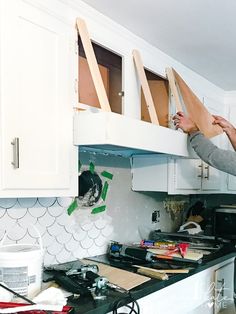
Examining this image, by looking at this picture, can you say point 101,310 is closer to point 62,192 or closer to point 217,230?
point 62,192

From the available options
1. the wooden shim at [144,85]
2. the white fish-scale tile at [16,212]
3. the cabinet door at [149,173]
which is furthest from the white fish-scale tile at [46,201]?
the cabinet door at [149,173]

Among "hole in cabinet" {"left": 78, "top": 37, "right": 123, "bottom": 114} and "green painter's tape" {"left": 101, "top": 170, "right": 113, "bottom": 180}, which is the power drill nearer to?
"green painter's tape" {"left": 101, "top": 170, "right": 113, "bottom": 180}

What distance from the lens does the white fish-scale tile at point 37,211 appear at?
1710mm

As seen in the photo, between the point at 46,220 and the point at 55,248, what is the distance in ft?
0.54

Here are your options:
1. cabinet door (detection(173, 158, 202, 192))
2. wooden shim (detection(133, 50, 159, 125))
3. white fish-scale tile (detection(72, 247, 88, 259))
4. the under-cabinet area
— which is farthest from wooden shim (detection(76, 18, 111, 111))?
cabinet door (detection(173, 158, 202, 192))

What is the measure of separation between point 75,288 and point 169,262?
739 mm

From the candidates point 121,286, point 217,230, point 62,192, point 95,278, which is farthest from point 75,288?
point 217,230

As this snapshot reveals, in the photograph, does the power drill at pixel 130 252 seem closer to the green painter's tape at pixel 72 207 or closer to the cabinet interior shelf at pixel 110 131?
the green painter's tape at pixel 72 207

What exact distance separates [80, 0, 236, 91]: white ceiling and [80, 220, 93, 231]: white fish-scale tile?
109cm

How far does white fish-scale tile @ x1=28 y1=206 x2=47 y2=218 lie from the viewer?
5.61 ft

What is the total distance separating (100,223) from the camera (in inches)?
85.0

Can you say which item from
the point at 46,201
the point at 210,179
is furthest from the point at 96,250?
the point at 210,179

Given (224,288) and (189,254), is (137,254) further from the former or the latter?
(224,288)

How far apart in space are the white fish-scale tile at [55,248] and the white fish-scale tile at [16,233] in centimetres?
20
